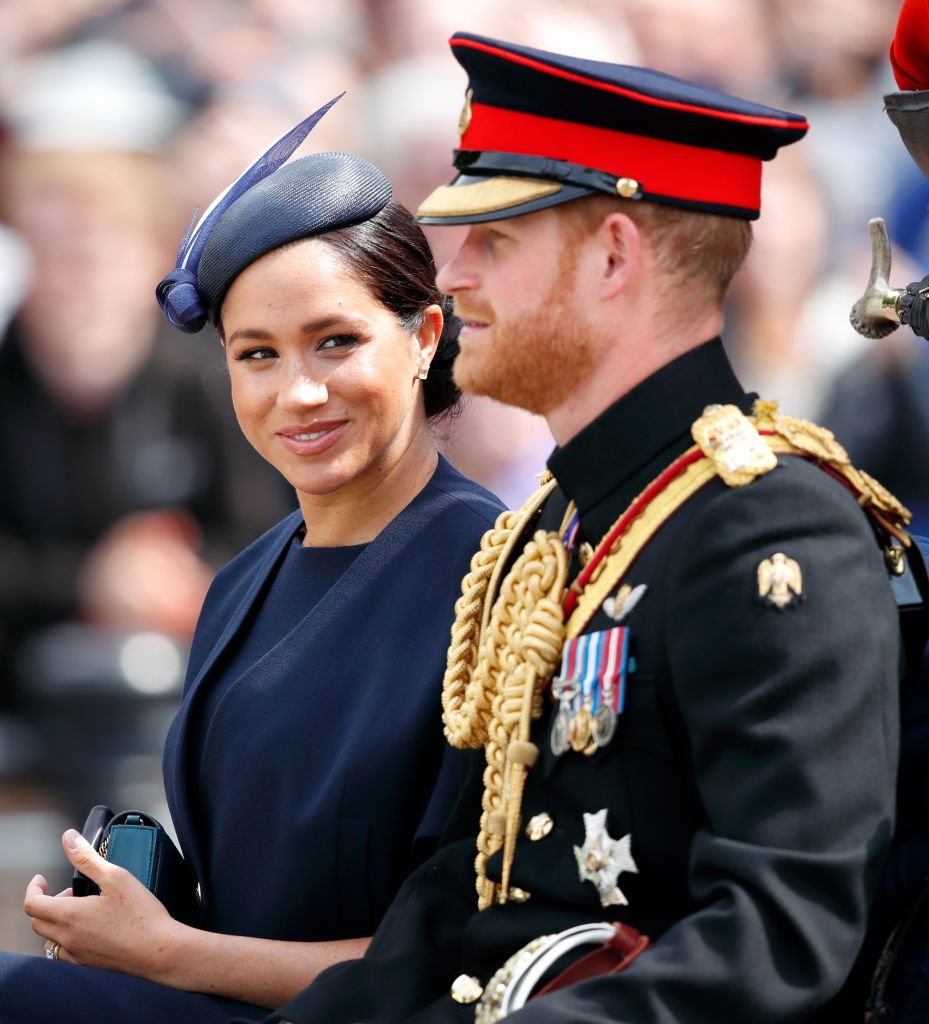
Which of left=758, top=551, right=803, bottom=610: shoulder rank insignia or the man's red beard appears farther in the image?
the man's red beard

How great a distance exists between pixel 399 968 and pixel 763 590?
0.69 m

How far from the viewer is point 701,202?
192cm

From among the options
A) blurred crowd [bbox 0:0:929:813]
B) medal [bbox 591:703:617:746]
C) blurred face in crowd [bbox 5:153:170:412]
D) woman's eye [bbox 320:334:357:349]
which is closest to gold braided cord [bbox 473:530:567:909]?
medal [bbox 591:703:617:746]

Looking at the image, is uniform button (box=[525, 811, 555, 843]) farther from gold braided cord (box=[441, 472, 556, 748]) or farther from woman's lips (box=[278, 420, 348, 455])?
woman's lips (box=[278, 420, 348, 455])

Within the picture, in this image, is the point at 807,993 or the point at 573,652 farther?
the point at 573,652

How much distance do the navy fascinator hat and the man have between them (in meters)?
0.63

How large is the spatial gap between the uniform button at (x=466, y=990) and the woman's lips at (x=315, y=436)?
0.93 m

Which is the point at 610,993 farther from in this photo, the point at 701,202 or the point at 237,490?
the point at 237,490

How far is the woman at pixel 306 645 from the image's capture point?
7.77 ft

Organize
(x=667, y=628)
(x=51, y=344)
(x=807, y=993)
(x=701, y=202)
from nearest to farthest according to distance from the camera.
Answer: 1. (x=807, y=993)
2. (x=667, y=628)
3. (x=701, y=202)
4. (x=51, y=344)

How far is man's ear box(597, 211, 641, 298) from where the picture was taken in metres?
1.91

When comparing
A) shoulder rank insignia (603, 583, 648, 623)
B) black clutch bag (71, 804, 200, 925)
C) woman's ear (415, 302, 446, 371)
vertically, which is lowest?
black clutch bag (71, 804, 200, 925)

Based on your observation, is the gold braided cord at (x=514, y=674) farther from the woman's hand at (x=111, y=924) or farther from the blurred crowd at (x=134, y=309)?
the blurred crowd at (x=134, y=309)

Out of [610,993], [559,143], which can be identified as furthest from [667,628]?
[559,143]
